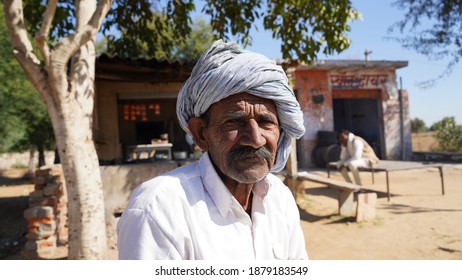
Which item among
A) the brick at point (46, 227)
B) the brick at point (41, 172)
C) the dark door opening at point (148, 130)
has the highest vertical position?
the dark door opening at point (148, 130)

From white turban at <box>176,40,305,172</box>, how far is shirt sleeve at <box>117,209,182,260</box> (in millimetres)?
496

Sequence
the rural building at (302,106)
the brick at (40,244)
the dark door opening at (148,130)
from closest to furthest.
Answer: the brick at (40,244) → the rural building at (302,106) → the dark door opening at (148,130)

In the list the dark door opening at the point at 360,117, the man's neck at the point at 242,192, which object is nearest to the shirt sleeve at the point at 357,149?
the man's neck at the point at 242,192

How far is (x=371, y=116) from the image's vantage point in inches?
680

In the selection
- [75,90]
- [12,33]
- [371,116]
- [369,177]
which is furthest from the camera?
[371,116]

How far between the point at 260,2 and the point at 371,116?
41.6 feet

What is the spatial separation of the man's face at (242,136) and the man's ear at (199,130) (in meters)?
0.06

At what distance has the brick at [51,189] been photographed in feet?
18.0

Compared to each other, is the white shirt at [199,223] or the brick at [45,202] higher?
the white shirt at [199,223]

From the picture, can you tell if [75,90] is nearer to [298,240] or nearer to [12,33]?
[12,33]

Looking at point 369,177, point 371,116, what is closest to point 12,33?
point 369,177

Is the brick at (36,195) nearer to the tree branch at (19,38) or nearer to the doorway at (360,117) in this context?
the tree branch at (19,38)

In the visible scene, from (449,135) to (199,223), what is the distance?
18.6 m

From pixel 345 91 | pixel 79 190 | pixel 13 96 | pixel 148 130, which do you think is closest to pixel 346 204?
pixel 79 190
